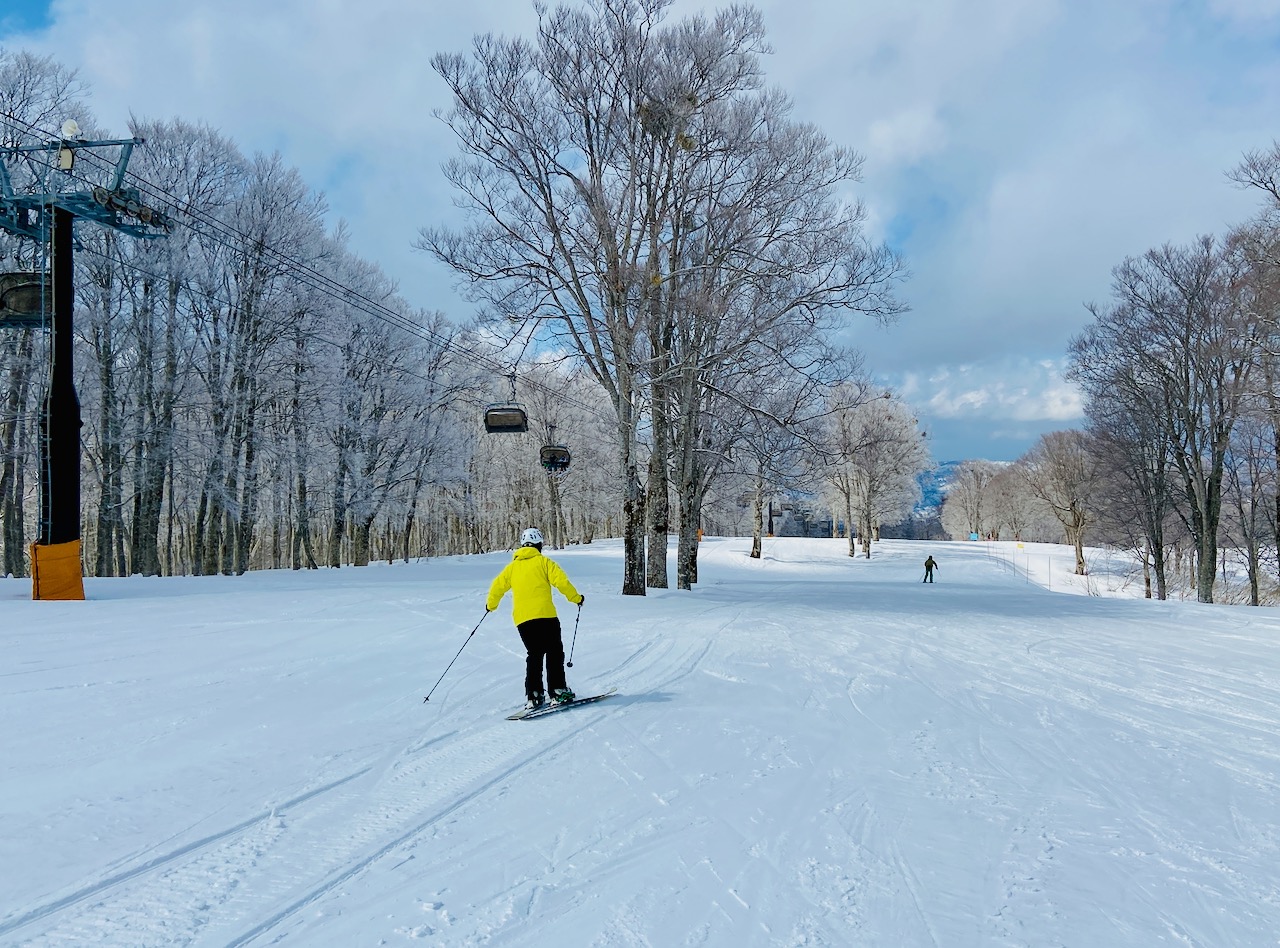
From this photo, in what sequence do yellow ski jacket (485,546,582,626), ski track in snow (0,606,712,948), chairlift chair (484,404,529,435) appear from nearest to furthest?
ski track in snow (0,606,712,948)
yellow ski jacket (485,546,582,626)
chairlift chair (484,404,529,435)

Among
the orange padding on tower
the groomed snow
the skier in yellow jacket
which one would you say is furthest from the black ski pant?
the orange padding on tower

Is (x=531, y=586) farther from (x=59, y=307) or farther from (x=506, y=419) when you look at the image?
(x=59, y=307)

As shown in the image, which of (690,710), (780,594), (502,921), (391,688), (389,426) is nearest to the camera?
(502,921)

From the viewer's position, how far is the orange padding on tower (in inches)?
532

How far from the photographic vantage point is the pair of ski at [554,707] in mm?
6629

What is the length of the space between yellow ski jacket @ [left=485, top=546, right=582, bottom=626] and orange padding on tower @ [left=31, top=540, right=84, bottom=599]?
10.8 metres

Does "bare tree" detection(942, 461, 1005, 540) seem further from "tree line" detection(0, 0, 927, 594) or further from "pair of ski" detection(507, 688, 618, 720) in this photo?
"pair of ski" detection(507, 688, 618, 720)

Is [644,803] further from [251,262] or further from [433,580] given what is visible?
[251,262]

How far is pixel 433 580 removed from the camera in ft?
73.5

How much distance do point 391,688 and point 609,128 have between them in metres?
13.9

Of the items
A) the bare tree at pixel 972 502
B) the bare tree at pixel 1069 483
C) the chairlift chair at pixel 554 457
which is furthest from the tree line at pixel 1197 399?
the bare tree at pixel 972 502

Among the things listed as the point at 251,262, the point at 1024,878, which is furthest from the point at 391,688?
the point at 251,262

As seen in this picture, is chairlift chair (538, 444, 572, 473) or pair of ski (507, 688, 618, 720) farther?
chairlift chair (538, 444, 572, 473)

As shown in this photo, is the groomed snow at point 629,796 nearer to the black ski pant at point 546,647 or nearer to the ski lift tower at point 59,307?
the black ski pant at point 546,647
